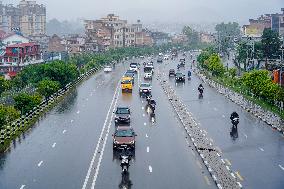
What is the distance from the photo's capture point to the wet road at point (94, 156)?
93.8 ft

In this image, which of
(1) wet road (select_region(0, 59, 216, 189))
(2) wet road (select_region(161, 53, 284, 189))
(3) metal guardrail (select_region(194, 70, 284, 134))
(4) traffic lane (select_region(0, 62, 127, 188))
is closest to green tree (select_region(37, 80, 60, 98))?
(4) traffic lane (select_region(0, 62, 127, 188))

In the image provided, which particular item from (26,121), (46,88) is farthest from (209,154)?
(46,88)

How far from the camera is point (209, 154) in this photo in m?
34.7

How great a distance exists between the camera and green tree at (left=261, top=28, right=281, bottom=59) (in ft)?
319

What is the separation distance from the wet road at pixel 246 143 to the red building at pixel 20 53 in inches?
2990

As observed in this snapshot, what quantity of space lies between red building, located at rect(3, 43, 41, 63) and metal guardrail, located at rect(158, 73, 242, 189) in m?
80.1

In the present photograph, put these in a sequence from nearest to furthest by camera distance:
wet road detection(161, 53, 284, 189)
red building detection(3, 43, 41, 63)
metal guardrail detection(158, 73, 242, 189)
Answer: metal guardrail detection(158, 73, 242, 189), wet road detection(161, 53, 284, 189), red building detection(3, 43, 41, 63)

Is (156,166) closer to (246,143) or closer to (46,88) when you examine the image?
(246,143)

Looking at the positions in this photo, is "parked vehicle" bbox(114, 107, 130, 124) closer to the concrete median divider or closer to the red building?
the concrete median divider

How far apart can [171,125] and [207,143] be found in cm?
848

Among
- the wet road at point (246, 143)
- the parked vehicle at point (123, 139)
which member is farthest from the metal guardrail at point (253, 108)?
the parked vehicle at point (123, 139)

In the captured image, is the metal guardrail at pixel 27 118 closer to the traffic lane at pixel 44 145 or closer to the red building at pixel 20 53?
the traffic lane at pixel 44 145

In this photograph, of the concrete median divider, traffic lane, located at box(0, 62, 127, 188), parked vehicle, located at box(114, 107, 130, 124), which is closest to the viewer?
traffic lane, located at box(0, 62, 127, 188)

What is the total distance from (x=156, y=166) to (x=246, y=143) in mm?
9474
